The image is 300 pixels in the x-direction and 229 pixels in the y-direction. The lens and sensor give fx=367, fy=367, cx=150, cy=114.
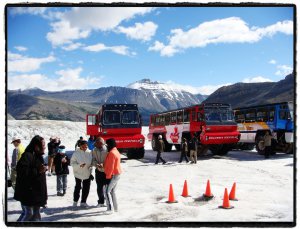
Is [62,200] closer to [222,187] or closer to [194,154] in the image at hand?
[222,187]

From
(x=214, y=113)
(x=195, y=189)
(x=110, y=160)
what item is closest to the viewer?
(x=110, y=160)

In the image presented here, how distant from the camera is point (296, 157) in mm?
6488

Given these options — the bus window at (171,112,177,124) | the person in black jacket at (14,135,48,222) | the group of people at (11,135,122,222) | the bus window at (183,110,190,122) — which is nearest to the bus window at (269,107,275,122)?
the bus window at (183,110,190,122)

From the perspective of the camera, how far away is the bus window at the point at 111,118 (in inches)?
778

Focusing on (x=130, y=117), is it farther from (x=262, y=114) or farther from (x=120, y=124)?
(x=262, y=114)

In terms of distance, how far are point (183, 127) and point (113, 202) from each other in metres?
15.1

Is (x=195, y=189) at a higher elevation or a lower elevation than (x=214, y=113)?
lower

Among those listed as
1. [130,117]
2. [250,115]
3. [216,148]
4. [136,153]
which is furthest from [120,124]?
[250,115]

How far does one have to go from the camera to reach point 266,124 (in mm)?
23016

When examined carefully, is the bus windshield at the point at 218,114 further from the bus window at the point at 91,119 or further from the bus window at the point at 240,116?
the bus window at the point at 91,119

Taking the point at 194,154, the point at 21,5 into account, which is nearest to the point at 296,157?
the point at 21,5

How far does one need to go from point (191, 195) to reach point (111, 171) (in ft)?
10.7

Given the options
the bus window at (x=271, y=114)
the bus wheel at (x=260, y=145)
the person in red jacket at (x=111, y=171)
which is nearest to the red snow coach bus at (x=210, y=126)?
the bus wheel at (x=260, y=145)

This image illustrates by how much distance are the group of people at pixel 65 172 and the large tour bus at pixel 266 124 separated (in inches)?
548
